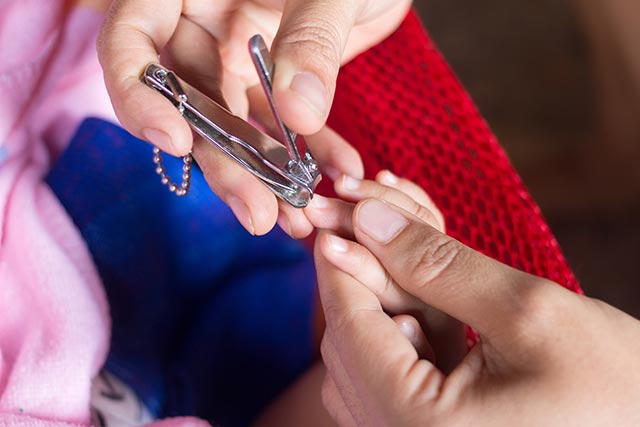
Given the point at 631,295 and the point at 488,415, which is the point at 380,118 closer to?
the point at 488,415

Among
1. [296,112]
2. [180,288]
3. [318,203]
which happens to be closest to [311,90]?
[296,112]

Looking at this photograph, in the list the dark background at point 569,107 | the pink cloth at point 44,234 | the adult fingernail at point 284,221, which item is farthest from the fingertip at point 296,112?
the dark background at point 569,107

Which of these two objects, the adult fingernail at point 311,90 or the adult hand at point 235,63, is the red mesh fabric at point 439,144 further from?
the adult fingernail at point 311,90

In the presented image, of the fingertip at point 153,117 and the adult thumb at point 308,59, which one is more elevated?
the adult thumb at point 308,59

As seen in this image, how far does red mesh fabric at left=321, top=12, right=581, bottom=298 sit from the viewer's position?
64 cm

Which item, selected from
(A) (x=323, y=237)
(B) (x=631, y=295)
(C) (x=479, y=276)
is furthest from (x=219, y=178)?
(B) (x=631, y=295)

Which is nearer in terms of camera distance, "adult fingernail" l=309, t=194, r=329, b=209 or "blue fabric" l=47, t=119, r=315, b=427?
"adult fingernail" l=309, t=194, r=329, b=209

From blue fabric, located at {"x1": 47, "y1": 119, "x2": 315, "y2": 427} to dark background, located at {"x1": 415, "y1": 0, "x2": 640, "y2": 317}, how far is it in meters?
0.55

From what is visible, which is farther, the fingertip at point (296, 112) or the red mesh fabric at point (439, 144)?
the red mesh fabric at point (439, 144)

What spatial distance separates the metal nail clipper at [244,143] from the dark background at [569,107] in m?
0.72

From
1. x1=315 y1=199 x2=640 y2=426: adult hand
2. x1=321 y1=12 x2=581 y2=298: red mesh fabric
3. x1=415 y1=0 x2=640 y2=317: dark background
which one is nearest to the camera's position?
x1=315 y1=199 x2=640 y2=426: adult hand

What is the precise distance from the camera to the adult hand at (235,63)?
427 millimetres

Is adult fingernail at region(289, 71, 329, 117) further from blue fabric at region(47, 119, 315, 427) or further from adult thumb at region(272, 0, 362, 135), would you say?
blue fabric at region(47, 119, 315, 427)

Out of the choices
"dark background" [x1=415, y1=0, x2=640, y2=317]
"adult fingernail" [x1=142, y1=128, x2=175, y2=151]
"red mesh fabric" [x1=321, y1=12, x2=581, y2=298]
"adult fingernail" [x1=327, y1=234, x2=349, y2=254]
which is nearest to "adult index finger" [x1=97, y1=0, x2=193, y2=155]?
"adult fingernail" [x1=142, y1=128, x2=175, y2=151]
